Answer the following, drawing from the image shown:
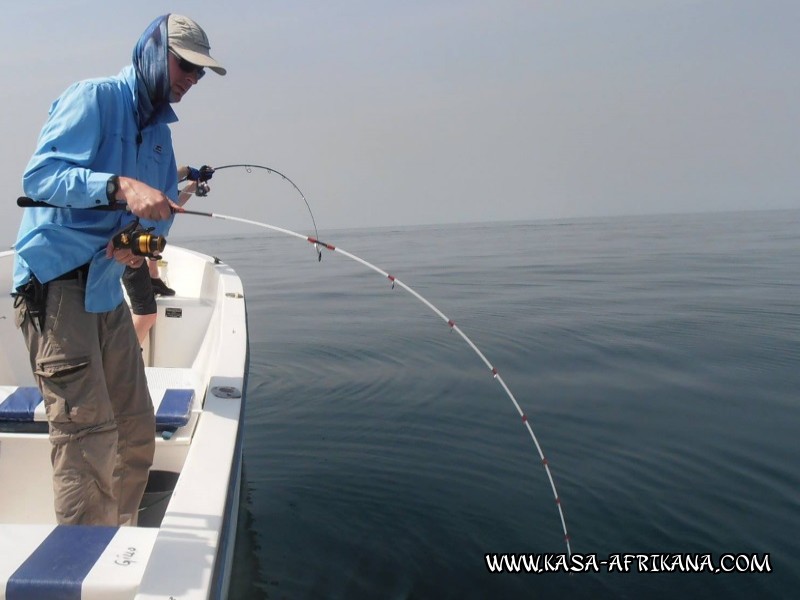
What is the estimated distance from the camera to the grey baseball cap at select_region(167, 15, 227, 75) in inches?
82.0

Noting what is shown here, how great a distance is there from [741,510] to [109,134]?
3436 millimetres

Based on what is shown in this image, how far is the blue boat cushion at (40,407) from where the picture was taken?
271 cm

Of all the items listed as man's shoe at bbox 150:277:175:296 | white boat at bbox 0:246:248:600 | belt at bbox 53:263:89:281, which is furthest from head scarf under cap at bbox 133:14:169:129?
man's shoe at bbox 150:277:175:296

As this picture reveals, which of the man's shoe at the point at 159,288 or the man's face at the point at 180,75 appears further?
the man's shoe at the point at 159,288

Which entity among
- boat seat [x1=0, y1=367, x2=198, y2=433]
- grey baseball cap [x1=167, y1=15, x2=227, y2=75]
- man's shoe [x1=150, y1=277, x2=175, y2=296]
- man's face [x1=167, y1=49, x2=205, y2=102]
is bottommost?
boat seat [x1=0, y1=367, x2=198, y2=433]

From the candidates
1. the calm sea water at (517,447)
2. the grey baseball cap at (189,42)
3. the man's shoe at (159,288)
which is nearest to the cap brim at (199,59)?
the grey baseball cap at (189,42)

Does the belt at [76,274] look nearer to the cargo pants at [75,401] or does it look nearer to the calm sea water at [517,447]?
the cargo pants at [75,401]

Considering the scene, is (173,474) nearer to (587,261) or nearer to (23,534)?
(23,534)

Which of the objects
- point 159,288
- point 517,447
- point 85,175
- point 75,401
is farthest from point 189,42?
point 159,288

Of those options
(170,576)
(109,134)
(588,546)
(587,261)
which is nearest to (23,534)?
(170,576)

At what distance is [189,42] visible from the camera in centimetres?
211

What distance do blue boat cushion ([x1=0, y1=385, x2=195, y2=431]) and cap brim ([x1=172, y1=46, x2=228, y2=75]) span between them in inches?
62.0

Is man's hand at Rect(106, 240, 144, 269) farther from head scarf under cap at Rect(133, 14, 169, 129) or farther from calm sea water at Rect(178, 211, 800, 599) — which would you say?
calm sea water at Rect(178, 211, 800, 599)

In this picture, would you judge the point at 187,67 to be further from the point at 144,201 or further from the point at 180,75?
the point at 144,201
